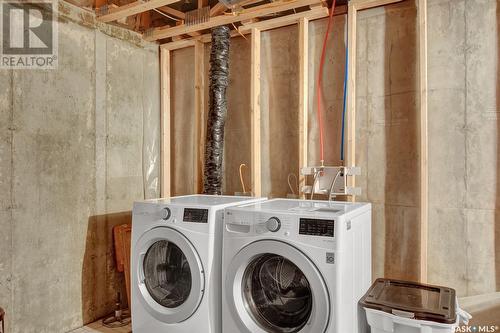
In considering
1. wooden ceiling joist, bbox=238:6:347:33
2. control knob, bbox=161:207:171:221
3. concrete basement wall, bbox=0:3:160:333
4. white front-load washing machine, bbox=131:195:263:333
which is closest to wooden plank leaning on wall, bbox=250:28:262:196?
wooden ceiling joist, bbox=238:6:347:33

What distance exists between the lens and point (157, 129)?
3420 millimetres

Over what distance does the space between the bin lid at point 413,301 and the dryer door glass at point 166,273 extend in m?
1.12

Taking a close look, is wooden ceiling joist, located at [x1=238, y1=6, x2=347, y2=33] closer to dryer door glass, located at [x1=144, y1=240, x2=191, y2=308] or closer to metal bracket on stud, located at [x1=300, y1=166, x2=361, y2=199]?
metal bracket on stud, located at [x1=300, y1=166, x2=361, y2=199]

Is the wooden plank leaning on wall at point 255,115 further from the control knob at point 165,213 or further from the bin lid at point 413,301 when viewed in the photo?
the bin lid at point 413,301

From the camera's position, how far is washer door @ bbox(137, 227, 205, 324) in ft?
6.84

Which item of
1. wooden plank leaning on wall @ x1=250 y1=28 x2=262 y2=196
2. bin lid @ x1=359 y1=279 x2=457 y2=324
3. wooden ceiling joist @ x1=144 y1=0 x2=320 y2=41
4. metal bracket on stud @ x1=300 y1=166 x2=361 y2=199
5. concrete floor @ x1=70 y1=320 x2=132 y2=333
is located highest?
wooden ceiling joist @ x1=144 y1=0 x2=320 y2=41

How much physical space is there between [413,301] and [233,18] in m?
2.36

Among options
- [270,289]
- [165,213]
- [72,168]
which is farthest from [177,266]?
[72,168]

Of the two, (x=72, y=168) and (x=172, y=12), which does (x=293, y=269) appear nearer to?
(x=72, y=168)

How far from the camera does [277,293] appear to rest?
75.9 inches

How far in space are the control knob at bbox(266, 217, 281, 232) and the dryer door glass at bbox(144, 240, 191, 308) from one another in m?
0.72

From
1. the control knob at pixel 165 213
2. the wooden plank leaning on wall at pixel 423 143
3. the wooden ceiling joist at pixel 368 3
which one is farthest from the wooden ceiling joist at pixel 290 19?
the control knob at pixel 165 213

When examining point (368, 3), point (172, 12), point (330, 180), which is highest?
point (172, 12)

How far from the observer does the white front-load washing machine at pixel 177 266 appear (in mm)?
2062
